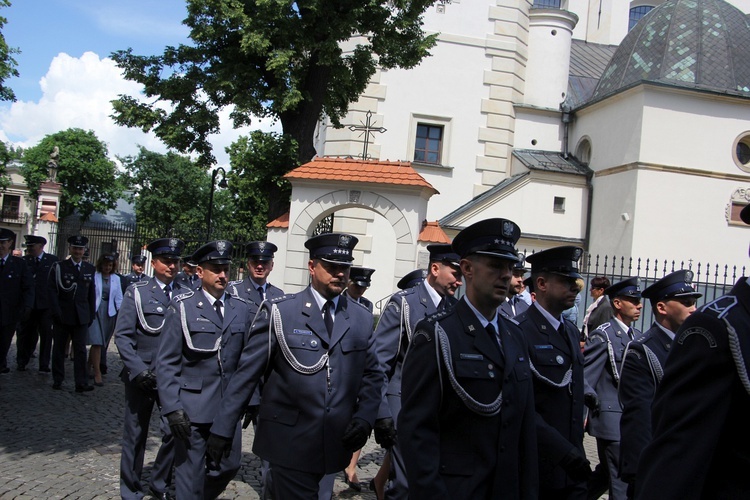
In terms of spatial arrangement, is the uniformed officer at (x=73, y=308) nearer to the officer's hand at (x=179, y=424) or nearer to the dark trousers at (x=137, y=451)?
the dark trousers at (x=137, y=451)

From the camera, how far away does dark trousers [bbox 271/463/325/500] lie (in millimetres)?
4605

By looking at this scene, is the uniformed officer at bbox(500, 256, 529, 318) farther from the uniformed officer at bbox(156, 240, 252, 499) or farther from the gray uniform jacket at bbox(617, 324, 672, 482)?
the uniformed officer at bbox(156, 240, 252, 499)

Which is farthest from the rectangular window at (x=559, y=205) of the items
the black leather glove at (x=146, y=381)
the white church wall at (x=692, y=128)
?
the black leather glove at (x=146, y=381)

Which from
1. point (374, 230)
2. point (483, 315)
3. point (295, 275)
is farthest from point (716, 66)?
point (483, 315)

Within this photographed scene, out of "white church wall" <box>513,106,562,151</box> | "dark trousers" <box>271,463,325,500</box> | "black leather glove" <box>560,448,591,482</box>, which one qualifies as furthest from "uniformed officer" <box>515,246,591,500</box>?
"white church wall" <box>513,106,562,151</box>

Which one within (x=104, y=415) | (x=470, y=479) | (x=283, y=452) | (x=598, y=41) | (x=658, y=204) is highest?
(x=598, y=41)

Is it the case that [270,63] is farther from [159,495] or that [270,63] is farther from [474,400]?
[474,400]

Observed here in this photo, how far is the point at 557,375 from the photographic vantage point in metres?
4.52

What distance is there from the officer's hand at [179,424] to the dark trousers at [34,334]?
8.40 meters

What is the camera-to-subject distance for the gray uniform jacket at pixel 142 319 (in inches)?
266

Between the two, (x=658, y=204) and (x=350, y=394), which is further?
(x=658, y=204)

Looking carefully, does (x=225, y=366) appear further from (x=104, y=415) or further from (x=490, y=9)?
(x=490, y=9)

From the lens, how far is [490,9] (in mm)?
24875

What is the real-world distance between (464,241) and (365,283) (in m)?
6.81
